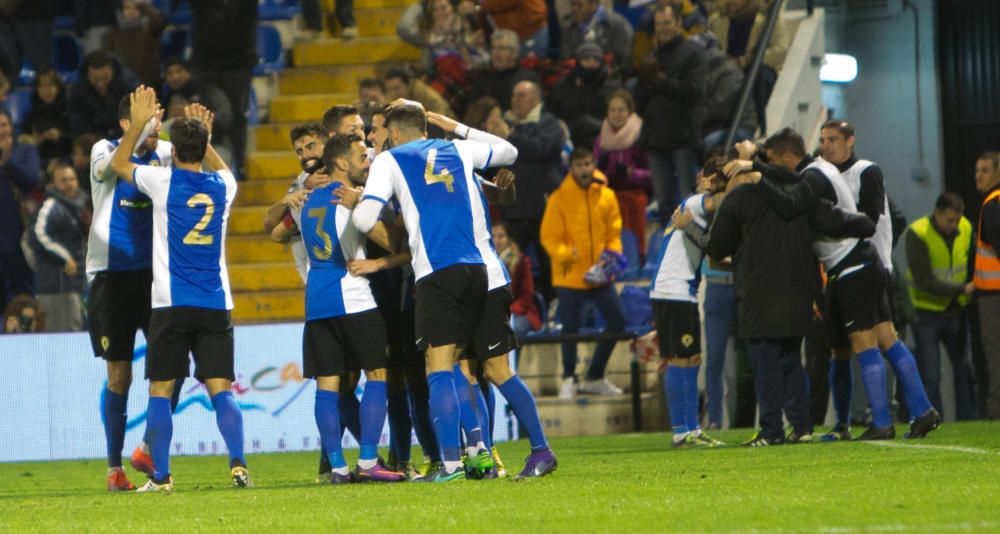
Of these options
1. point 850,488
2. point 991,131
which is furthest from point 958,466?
point 991,131

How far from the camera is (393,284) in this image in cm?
974

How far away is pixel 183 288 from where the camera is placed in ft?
30.5

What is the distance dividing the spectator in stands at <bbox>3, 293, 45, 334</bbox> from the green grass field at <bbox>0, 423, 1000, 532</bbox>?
174 inches

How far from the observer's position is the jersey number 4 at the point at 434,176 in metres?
8.85

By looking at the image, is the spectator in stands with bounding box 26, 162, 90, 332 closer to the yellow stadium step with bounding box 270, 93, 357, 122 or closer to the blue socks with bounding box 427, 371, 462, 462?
the yellow stadium step with bounding box 270, 93, 357, 122

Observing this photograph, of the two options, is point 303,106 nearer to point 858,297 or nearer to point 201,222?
point 858,297

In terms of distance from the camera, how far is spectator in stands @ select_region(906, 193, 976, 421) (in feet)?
49.4

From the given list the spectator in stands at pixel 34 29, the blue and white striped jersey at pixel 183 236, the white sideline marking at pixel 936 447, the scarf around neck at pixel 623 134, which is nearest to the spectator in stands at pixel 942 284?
the scarf around neck at pixel 623 134

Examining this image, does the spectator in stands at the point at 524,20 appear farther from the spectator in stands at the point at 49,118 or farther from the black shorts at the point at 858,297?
the black shorts at the point at 858,297

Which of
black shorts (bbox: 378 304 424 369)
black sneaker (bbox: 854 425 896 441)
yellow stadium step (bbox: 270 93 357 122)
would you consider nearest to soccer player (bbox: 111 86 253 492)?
black shorts (bbox: 378 304 424 369)

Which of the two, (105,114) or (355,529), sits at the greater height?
(105,114)

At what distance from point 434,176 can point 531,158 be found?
6.83 m

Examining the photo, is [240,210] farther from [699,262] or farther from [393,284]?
[393,284]

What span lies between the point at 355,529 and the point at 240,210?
11528 mm
